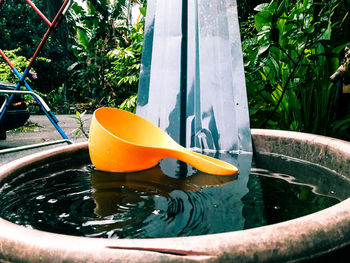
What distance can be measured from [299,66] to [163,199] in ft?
3.98

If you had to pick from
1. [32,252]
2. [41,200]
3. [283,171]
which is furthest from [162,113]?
[32,252]

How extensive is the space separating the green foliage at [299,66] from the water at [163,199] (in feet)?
2.10

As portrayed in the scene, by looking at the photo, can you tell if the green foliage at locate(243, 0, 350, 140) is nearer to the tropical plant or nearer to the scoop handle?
the scoop handle

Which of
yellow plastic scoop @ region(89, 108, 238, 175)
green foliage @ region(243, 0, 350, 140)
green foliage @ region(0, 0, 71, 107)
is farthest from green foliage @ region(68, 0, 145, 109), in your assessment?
yellow plastic scoop @ region(89, 108, 238, 175)

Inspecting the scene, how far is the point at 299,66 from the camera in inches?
60.4

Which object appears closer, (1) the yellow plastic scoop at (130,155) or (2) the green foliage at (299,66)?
(1) the yellow plastic scoop at (130,155)

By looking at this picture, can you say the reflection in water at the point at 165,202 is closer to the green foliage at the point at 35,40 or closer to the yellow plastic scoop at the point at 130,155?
the yellow plastic scoop at the point at 130,155

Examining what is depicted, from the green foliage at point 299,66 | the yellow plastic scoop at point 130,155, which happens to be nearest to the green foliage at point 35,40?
the green foliage at point 299,66

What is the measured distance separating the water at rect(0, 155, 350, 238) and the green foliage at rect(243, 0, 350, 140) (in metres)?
0.64

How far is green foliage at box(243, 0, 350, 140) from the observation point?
1318 mm

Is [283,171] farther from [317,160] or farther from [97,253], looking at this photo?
[97,253]

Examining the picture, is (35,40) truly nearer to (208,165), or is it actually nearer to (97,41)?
(97,41)

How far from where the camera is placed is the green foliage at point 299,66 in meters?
1.32

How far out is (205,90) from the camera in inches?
51.3
